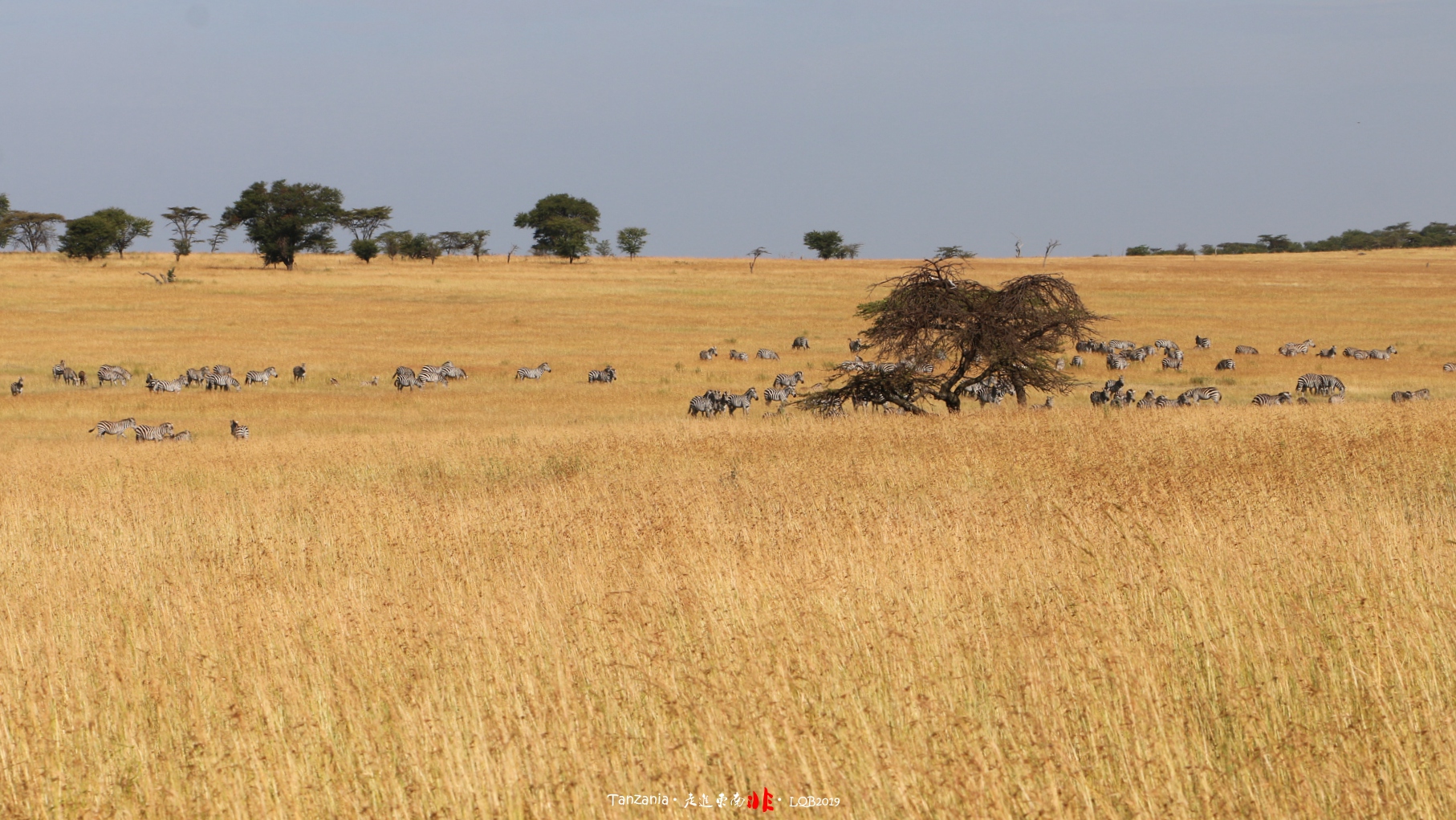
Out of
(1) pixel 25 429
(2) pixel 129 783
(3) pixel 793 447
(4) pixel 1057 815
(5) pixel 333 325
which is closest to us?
(4) pixel 1057 815

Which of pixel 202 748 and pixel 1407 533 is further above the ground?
pixel 1407 533

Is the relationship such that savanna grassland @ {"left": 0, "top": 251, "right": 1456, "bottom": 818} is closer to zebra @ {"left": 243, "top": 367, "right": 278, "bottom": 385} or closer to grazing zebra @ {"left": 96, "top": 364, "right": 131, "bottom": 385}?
zebra @ {"left": 243, "top": 367, "right": 278, "bottom": 385}

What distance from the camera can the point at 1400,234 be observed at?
140875mm

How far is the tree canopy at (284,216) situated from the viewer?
9169 centimetres

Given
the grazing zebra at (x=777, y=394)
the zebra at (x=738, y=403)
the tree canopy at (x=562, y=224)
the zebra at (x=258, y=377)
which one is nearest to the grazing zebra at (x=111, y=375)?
the zebra at (x=258, y=377)

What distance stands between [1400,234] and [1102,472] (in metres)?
155

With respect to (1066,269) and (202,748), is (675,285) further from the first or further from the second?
(202,748)

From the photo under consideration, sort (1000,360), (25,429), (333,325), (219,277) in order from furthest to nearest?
(219,277), (333,325), (25,429), (1000,360)

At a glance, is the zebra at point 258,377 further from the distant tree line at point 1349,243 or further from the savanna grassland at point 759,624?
the distant tree line at point 1349,243

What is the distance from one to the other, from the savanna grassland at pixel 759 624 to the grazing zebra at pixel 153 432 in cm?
529

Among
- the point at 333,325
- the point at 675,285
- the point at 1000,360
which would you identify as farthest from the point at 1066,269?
the point at 1000,360

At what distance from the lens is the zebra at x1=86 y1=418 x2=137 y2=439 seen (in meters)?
23.0

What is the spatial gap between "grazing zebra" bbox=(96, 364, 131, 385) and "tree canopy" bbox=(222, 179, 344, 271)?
5905 cm

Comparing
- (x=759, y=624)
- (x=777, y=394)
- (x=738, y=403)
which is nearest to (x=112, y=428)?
(x=738, y=403)
